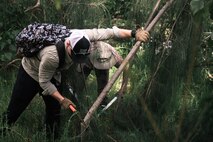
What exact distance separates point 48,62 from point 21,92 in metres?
0.50

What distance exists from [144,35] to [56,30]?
2.24ft

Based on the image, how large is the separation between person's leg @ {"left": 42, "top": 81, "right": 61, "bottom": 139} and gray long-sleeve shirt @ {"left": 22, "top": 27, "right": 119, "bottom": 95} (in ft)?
0.94

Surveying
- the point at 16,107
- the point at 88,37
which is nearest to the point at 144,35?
the point at 88,37

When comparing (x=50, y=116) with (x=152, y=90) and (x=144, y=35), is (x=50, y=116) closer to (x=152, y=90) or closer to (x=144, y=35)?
(x=152, y=90)

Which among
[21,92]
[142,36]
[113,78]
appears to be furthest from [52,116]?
[142,36]

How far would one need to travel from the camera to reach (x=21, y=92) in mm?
3289

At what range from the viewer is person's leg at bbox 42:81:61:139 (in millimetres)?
3424

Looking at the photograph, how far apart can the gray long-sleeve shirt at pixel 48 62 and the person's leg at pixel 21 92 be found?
0.23 feet

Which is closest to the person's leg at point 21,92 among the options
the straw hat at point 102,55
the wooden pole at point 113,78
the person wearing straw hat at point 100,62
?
the person wearing straw hat at point 100,62

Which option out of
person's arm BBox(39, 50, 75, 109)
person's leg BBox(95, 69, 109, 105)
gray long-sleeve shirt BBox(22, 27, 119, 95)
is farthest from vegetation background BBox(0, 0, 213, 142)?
gray long-sleeve shirt BBox(22, 27, 119, 95)

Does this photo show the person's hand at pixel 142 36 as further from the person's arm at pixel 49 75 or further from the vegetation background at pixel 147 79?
the person's arm at pixel 49 75

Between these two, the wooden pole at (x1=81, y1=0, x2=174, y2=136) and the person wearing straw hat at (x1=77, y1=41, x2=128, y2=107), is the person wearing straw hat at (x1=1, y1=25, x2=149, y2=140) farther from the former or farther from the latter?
the person wearing straw hat at (x1=77, y1=41, x2=128, y2=107)

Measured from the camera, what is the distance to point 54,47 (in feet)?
9.73

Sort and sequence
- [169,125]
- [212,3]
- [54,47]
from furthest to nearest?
[54,47] < [169,125] < [212,3]
